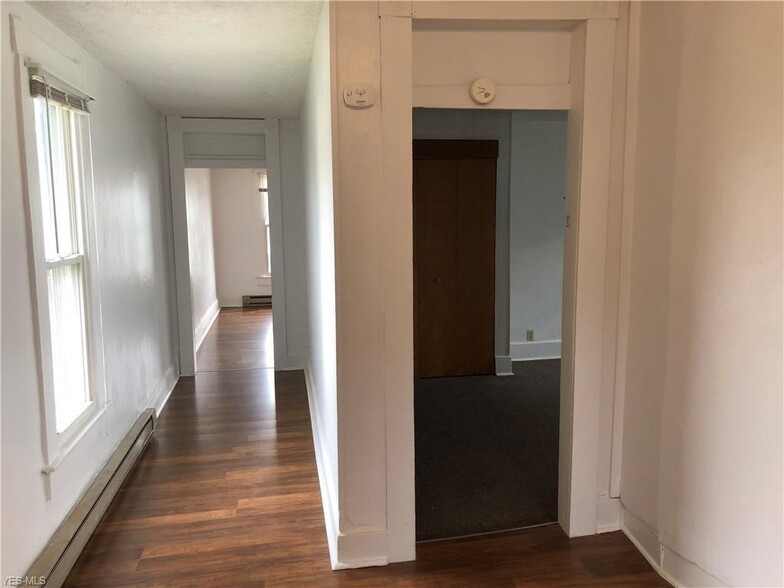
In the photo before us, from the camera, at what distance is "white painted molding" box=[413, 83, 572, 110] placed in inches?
96.5

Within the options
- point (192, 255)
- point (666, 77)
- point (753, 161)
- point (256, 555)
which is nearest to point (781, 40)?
point (753, 161)

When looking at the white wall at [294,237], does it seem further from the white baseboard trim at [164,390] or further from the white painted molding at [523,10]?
the white painted molding at [523,10]

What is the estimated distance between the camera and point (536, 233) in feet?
18.8

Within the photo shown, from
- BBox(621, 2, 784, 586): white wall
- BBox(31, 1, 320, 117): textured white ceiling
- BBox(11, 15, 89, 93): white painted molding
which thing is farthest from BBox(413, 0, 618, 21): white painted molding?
BBox(11, 15, 89, 93): white painted molding

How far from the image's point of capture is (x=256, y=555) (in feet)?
8.41

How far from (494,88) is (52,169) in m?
2.02

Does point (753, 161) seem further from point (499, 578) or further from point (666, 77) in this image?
point (499, 578)

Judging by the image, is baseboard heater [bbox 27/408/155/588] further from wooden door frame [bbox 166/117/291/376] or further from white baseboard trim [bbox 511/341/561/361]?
white baseboard trim [bbox 511/341/561/361]

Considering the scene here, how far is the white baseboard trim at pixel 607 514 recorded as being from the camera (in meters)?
2.67

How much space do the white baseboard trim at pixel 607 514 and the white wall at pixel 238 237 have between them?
7.75m

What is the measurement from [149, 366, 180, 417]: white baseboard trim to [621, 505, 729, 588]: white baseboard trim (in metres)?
3.31

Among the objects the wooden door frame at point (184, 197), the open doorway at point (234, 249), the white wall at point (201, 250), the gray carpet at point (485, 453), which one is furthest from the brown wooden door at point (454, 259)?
the open doorway at point (234, 249)

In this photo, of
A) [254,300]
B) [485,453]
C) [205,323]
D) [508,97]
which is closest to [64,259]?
[508,97]

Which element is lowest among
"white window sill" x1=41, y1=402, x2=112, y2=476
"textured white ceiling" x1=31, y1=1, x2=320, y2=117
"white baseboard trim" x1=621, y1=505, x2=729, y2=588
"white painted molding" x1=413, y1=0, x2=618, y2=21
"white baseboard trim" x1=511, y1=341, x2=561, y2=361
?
"white baseboard trim" x1=621, y1=505, x2=729, y2=588
